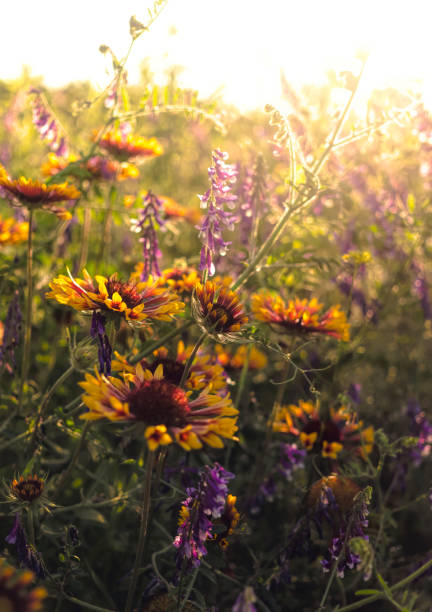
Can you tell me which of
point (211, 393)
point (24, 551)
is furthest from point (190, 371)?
point (24, 551)

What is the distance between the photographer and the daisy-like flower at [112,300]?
1.26 meters

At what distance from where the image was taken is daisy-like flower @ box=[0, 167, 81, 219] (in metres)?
1.64

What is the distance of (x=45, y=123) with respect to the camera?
7.09 feet

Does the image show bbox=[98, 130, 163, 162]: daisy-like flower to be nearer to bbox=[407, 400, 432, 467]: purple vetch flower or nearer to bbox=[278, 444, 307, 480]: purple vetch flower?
bbox=[278, 444, 307, 480]: purple vetch flower

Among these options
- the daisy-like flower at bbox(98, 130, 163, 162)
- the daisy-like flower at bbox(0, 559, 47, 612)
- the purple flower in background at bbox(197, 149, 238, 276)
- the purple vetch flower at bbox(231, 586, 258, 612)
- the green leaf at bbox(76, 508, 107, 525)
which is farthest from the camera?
the daisy-like flower at bbox(98, 130, 163, 162)

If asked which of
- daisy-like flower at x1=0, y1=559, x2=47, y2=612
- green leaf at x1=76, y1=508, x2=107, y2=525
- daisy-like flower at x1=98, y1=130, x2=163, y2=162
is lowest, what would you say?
green leaf at x1=76, y1=508, x2=107, y2=525

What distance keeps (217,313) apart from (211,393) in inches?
14.6

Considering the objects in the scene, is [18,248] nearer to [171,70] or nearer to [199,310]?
[171,70]

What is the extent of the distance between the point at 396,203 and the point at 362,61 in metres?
1.26

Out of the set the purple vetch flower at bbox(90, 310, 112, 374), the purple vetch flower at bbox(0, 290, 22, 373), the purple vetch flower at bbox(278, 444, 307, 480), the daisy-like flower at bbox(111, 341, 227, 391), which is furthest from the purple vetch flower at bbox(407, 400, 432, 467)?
the purple vetch flower at bbox(0, 290, 22, 373)

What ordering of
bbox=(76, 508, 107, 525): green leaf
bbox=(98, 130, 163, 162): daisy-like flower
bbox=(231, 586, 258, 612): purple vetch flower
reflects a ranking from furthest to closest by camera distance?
bbox=(98, 130, 163, 162): daisy-like flower → bbox=(76, 508, 107, 525): green leaf → bbox=(231, 586, 258, 612): purple vetch flower

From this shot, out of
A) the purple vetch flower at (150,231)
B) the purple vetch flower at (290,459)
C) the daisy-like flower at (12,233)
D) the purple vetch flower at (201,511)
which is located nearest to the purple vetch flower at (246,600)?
the purple vetch flower at (201,511)

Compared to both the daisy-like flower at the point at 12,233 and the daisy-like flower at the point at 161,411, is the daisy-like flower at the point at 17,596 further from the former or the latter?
the daisy-like flower at the point at 12,233

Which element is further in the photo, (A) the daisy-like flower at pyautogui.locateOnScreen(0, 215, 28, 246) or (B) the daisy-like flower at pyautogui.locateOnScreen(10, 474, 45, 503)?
(A) the daisy-like flower at pyautogui.locateOnScreen(0, 215, 28, 246)
